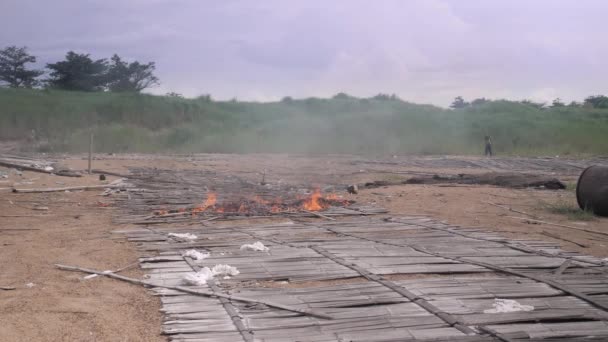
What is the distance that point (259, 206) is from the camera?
923 centimetres

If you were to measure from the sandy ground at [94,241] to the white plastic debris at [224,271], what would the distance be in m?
0.66

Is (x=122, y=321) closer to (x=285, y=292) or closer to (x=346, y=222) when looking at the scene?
(x=285, y=292)

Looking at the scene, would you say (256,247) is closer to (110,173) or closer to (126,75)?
(110,173)

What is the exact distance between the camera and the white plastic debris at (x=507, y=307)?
161 inches

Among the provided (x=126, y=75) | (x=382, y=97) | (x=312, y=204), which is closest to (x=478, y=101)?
(x=382, y=97)

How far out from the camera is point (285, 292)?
14.7ft

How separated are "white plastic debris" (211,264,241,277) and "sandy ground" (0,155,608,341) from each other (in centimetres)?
66

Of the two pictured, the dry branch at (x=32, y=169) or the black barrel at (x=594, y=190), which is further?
the dry branch at (x=32, y=169)

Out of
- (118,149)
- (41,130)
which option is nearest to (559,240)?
(118,149)

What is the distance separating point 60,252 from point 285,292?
2.75 meters

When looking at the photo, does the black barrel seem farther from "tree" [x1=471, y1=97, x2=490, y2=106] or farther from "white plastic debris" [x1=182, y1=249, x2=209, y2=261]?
"tree" [x1=471, y1=97, x2=490, y2=106]

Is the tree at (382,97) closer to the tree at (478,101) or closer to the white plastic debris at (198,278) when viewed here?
the tree at (478,101)

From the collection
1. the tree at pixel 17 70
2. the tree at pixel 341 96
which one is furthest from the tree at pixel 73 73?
the tree at pixel 341 96

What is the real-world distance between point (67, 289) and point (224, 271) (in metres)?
1.25
